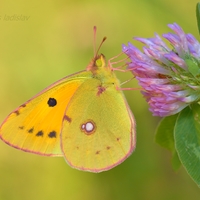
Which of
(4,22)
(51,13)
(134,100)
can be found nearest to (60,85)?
(134,100)

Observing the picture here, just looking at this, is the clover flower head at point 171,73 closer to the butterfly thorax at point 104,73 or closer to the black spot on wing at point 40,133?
the butterfly thorax at point 104,73

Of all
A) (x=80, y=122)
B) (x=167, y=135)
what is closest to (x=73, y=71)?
(x=80, y=122)

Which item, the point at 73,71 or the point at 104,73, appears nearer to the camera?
the point at 104,73

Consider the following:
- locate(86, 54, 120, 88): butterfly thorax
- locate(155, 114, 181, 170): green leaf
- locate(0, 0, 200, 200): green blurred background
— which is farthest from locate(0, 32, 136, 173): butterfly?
locate(0, 0, 200, 200): green blurred background

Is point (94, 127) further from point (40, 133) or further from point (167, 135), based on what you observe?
point (167, 135)

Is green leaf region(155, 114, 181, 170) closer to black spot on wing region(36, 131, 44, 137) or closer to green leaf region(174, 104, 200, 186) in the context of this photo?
green leaf region(174, 104, 200, 186)

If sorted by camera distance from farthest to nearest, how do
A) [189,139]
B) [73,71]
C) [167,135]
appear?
[73,71] → [167,135] → [189,139]

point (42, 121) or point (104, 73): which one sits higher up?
point (104, 73)
